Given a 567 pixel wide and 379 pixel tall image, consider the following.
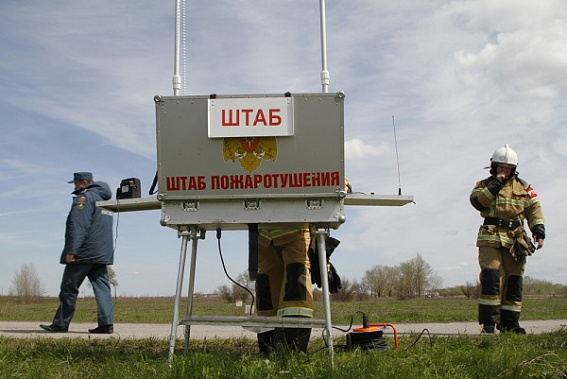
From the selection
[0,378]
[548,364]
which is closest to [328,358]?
[548,364]

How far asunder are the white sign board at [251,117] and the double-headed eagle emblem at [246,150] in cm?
7

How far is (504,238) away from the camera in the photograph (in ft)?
27.0

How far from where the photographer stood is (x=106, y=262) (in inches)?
369

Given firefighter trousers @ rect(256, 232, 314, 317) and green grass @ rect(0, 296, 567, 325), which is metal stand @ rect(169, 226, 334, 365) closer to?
firefighter trousers @ rect(256, 232, 314, 317)

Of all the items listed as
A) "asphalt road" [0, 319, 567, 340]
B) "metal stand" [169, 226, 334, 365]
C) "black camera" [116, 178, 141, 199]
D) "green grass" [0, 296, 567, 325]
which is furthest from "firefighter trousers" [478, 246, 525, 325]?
"black camera" [116, 178, 141, 199]

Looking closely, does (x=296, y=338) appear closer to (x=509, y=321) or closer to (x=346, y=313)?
(x=509, y=321)

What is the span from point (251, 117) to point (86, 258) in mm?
5078

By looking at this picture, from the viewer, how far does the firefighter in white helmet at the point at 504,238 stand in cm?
820

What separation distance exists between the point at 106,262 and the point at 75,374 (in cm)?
441

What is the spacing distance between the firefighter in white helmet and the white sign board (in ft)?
13.4

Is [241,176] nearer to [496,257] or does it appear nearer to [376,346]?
[376,346]

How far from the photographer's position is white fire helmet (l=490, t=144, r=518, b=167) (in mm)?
8398

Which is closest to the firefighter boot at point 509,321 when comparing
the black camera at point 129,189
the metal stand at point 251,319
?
the metal stand at point 251,319

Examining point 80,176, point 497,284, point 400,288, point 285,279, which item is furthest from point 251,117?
point 400,288
